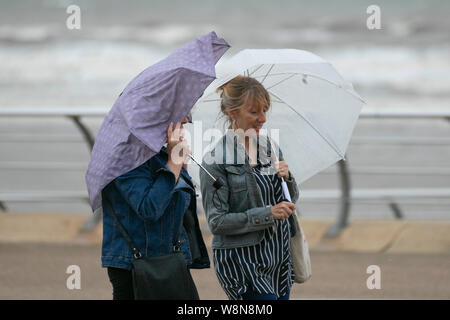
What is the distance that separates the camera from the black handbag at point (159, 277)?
270 cm

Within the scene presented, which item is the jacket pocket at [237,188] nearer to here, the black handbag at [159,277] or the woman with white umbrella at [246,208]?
the woman with white umbrella at [246,208]

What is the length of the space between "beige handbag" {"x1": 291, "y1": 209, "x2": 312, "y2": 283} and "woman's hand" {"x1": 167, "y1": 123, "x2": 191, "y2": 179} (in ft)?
2.02

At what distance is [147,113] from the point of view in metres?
2.70

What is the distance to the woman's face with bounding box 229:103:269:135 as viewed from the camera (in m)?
3.05

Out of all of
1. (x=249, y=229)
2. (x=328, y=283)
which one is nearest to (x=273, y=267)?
(x=249, y=229)

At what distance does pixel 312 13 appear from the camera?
24516mm

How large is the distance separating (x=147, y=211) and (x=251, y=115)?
60 centimetres

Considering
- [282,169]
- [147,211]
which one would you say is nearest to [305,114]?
[282,169]

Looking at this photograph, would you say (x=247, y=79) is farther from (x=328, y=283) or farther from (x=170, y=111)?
(x=328, y=283)

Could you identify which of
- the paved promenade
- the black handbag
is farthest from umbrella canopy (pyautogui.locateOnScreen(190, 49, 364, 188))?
the paved promenade

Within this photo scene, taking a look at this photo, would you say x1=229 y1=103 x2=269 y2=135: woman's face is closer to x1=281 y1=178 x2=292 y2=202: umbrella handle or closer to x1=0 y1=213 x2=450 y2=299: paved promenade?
x1=281 y1=178 x2=292 y2=202: umbrella handle

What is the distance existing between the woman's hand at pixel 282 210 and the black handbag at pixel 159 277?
1.40 ft

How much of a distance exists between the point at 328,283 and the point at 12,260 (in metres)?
2.10
